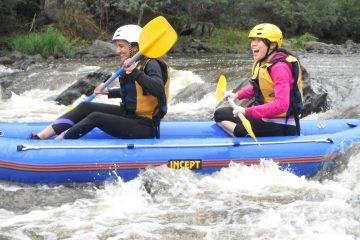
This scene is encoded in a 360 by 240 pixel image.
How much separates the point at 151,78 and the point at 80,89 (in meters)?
6.04

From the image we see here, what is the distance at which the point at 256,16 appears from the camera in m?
27.2

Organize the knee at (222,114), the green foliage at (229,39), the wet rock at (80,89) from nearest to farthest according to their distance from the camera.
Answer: the knee at (222,114) → the wet rock at (80,89) → the green foliage at (229,39)

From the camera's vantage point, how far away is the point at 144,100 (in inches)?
173

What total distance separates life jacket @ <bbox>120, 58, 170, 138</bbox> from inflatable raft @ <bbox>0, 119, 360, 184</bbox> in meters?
0.23

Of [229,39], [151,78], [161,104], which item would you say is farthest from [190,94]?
[229,39]

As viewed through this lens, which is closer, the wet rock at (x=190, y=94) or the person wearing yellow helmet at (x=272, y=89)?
the person wearing yellow helmet at (x=272, y=89)

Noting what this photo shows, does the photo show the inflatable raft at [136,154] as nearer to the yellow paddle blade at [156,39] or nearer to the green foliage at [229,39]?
the yellow paddle blade at [156,39]

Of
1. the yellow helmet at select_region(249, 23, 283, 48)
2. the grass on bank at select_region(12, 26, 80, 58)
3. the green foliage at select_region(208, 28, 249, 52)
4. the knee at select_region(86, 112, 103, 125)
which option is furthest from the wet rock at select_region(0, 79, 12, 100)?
the green foliage at select_region(208, 28, 249, 52)

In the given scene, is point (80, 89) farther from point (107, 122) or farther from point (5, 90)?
point (107, 122)

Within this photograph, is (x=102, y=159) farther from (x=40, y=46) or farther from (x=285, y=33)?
(x=285, y=33)

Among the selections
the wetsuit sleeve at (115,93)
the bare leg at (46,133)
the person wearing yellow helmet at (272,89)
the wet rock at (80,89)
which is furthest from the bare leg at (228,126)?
the wet rock at (80,89)

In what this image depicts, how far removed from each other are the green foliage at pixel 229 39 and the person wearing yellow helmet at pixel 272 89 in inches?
643

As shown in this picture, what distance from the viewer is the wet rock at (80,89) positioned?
9.81m

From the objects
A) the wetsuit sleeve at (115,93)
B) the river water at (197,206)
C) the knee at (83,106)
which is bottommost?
the river water at (197,206)
